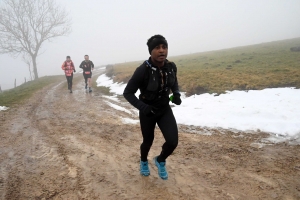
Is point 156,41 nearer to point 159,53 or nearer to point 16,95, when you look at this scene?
point 159,53

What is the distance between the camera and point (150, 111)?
3.06 m

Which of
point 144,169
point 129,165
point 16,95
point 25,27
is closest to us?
point 144,169

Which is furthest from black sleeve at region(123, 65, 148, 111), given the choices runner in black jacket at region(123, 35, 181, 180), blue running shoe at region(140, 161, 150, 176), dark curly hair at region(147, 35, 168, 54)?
blue running shoe at region(140, 161, 150, 176)

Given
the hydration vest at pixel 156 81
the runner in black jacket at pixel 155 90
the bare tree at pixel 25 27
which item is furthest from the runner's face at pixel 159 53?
the bare tree at pixel 25 27

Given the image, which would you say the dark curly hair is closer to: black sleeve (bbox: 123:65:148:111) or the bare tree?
black sleeve (bbox: 123:65:148:111)

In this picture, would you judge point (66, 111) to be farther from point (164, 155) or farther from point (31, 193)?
point (164, 155)

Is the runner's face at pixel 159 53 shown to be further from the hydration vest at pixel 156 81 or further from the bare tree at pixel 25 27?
the bare tree at pixel 25 27

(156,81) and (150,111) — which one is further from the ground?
(156,81)

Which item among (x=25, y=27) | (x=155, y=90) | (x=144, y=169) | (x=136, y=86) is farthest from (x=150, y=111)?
(x=25, y=27)

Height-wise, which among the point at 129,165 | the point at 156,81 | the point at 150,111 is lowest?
the point at 129,165

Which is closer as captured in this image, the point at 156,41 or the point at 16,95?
the point at 156,41

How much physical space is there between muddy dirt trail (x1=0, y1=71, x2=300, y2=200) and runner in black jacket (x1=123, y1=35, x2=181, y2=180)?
2.75 feet

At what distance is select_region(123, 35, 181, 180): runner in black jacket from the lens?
3.08 meters

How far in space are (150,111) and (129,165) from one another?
171 cm
